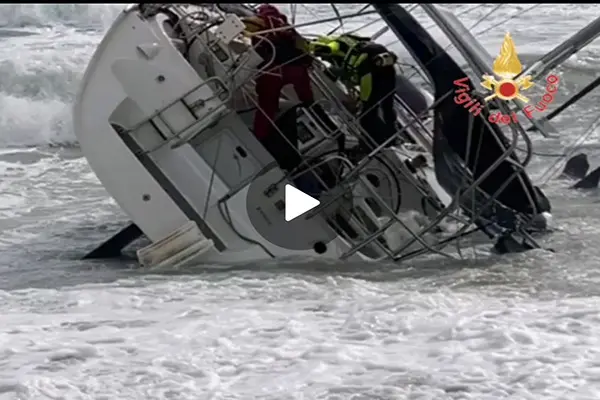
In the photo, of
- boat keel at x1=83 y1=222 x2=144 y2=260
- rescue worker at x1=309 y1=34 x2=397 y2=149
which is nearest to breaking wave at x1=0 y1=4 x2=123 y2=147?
boat keel at x1=83 y1=222 x2=144 y2=260

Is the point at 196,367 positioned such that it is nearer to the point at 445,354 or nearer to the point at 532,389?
the point at 445,354

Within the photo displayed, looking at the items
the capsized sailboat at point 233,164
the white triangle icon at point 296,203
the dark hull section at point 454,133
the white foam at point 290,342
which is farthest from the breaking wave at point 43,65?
the white foam at point 290,342

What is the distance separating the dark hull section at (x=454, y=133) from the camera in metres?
5.51

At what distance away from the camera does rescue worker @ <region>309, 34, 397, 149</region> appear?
223 inches

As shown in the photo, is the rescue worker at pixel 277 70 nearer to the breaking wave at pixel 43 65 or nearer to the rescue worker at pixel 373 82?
the rescue worker at pixel 373 82

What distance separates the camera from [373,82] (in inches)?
224

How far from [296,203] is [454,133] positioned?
3.05 feet

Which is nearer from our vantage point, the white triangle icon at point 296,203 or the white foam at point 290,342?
the white foam at point 290,342

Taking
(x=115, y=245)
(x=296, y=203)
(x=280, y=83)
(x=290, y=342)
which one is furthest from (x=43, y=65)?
(x=290, y=342)

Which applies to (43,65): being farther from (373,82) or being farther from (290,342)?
(290,342)

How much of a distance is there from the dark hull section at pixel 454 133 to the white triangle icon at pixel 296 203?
0.71 meters

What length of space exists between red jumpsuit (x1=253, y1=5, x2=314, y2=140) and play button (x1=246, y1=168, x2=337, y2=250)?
27 centimetres

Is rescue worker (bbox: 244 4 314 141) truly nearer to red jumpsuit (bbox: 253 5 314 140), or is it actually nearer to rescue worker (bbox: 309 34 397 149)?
red jumpsuit (bbox: 253 5 314 140)

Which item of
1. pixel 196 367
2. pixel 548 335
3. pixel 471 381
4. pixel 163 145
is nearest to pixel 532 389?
pixel 471 381
